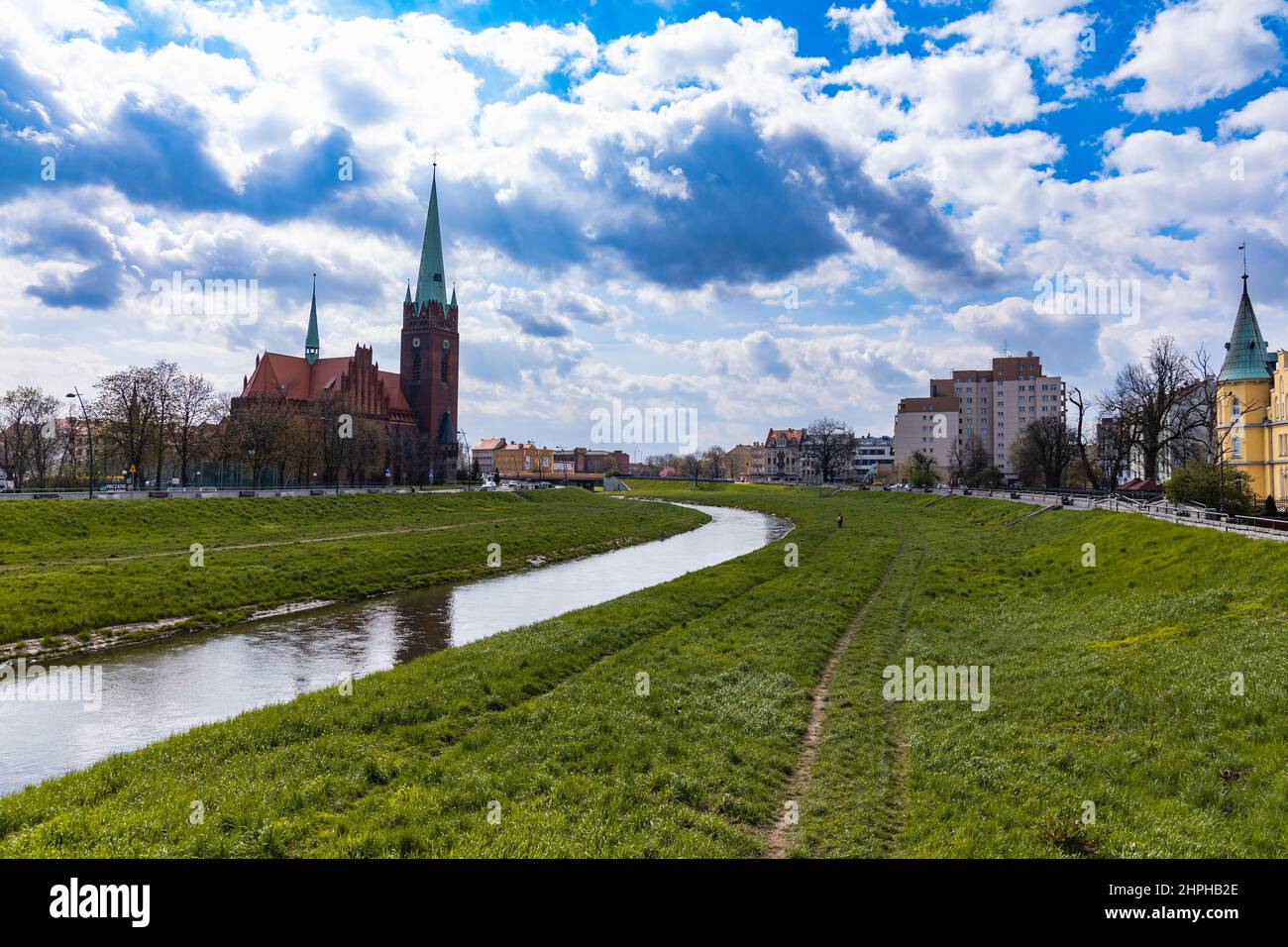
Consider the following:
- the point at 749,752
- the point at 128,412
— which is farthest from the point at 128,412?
the point at 749,752

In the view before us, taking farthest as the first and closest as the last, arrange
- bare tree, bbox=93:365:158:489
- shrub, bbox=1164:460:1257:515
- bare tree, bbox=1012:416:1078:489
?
bare tree, bbox=1012:416:1078:489
bare tree, bbox=93:365:158:489
shrub, bbox=1164:460:1257:515

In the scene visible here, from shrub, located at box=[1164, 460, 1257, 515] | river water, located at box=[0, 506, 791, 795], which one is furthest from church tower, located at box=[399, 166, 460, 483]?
shrub, located at box=[1164, 460, 1257, 515]

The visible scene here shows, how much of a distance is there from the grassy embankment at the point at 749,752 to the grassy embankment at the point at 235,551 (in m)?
12.8

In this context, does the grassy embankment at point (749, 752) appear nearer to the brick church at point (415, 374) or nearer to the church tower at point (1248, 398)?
the church tower at point (1248, 398)

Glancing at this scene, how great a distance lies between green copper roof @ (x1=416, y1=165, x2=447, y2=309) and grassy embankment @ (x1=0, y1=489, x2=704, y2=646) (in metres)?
71.4

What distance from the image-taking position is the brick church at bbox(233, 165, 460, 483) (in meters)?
115

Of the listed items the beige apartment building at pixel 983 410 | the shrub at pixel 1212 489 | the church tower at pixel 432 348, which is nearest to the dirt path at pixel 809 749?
the shrub at pixel 1212 489

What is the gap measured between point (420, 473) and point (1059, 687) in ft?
352

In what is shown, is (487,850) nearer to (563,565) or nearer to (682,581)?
(682,581)

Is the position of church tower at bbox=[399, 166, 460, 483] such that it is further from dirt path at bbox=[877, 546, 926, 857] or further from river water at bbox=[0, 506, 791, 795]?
dirt path at bbox=[877, 546, 926, 857]

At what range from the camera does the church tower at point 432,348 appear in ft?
418

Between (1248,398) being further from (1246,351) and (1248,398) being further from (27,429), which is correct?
(27,429)

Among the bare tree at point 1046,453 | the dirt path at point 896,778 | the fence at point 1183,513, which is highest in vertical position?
the bare tree at point 1046,453
